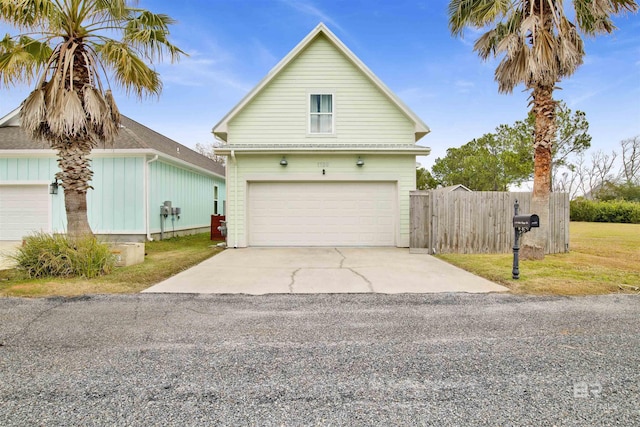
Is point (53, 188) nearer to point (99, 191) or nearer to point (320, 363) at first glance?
point (99, 191)

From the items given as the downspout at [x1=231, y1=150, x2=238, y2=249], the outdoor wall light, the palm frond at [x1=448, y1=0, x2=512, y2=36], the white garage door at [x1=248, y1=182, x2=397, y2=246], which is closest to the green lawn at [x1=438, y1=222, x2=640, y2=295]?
the white garage door at [x1=248, y1=182, x2=397, y2=246]

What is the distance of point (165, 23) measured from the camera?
319 inches

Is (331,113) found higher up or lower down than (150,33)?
lower down

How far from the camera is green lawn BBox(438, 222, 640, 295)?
5.74m

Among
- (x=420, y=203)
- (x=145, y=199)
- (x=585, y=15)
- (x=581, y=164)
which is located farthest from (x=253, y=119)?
(x=581, y=164)

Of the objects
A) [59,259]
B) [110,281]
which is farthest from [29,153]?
[110,281]

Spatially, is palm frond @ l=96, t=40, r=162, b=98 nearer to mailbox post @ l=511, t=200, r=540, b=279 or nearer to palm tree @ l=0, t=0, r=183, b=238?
palm tree @ l=0, t=0, r=183, b=238

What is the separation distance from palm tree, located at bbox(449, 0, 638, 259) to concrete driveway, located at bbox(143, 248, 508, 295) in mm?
3277

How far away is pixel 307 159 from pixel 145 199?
5.94m

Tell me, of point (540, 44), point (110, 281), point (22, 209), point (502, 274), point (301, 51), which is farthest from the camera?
point (22, 209)

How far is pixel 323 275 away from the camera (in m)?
6.89

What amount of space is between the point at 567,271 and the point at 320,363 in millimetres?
6519

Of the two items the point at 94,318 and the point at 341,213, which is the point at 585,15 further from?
the point at 94,318

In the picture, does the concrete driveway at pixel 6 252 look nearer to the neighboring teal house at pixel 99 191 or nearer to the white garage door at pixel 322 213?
the neighboring teal house at pixel 99 191
